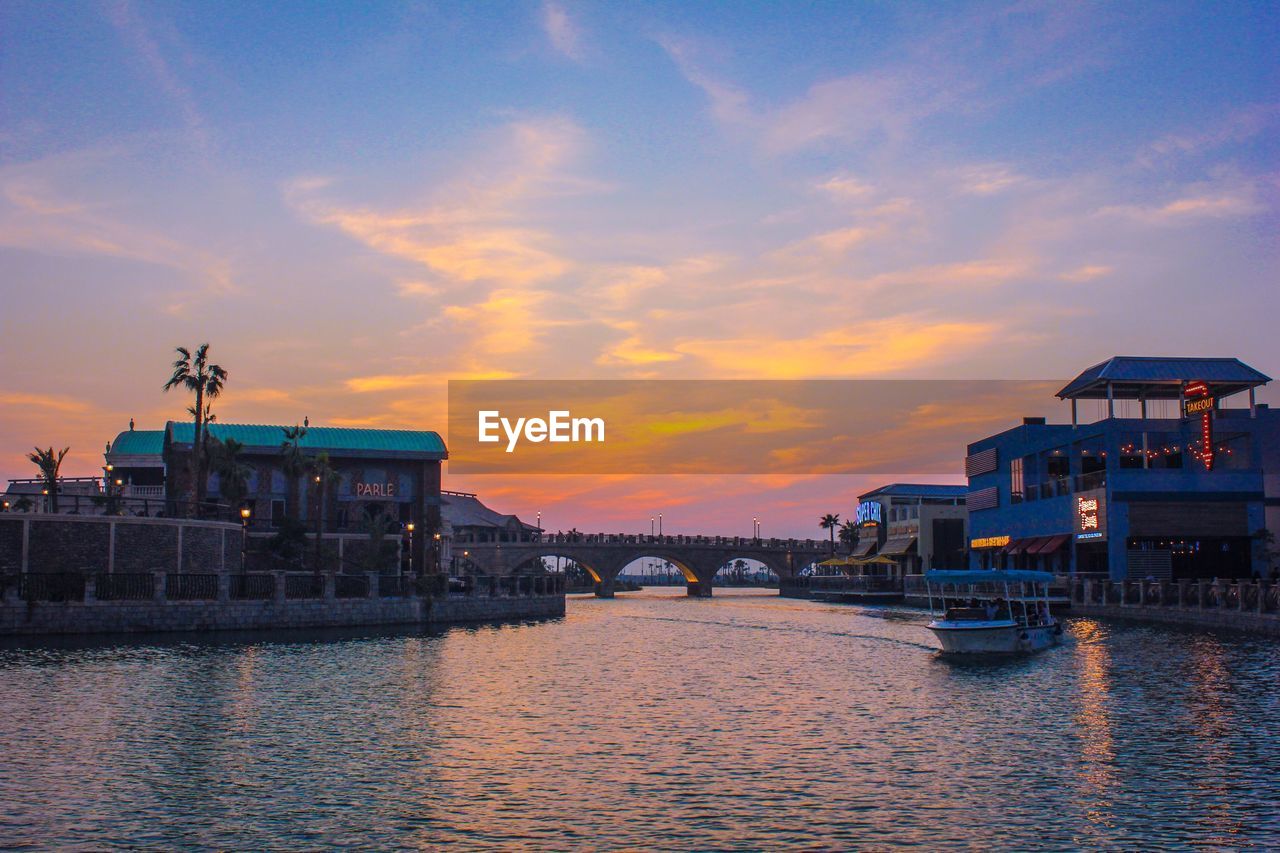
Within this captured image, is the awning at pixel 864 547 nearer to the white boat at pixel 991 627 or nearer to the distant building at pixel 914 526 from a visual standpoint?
the distant building at pixel 914 526

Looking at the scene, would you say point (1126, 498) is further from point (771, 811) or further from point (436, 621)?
point (771, 811)

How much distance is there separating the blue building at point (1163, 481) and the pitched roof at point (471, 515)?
96645mm

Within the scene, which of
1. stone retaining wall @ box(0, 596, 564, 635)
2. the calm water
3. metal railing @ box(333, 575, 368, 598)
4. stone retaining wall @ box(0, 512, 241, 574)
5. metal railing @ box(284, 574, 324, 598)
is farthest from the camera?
metal railing @ box(333, 575, 368, 598)

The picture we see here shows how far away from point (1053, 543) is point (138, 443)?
9103 centimetres

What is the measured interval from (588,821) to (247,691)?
20.9 meters

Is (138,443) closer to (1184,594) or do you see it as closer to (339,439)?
(339,439)

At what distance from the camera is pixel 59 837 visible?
20.2 meters

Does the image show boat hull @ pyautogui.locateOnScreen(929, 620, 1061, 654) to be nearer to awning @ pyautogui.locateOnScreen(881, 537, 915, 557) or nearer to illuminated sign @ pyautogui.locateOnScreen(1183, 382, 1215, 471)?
illuminated sign @ pyautogui.locateOnScreen(1183, 382, 1215, 471)

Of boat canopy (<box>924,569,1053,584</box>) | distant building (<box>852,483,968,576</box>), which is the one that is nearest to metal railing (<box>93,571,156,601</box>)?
boat canopy (<box>924,569,1053,584</box>)

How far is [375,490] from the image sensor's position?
11031cm

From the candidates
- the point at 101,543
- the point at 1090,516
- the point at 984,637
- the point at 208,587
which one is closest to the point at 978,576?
the point at 984,637

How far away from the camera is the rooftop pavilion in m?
87.9

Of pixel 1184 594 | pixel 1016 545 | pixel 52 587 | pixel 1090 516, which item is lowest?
pixel 1184 594

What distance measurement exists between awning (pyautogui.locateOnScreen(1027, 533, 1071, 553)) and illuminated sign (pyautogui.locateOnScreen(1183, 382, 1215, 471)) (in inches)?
477
